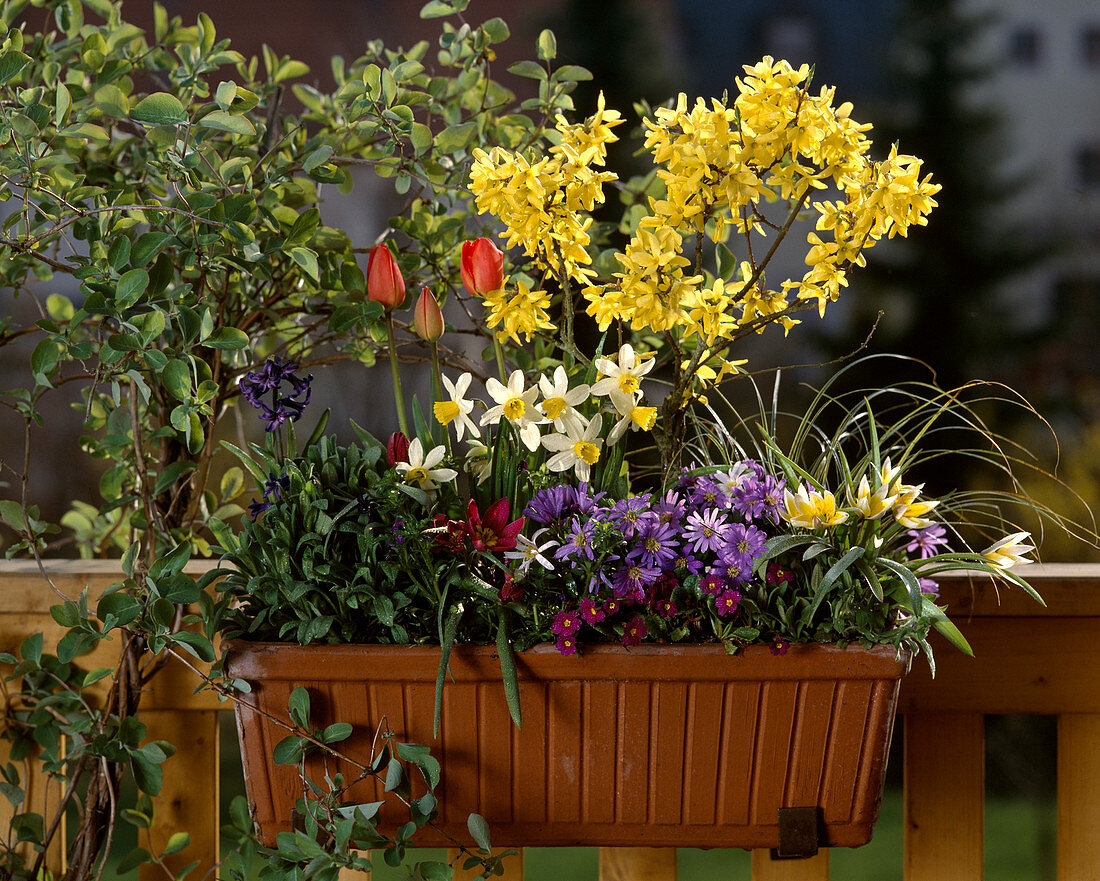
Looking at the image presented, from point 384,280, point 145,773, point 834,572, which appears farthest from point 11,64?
point 834,572

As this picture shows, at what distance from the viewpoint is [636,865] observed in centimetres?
102

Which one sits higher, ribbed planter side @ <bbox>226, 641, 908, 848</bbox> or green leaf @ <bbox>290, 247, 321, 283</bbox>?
green leaf @ <bbox>290, 247, 321, 283</bbox>

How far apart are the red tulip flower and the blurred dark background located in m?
1.82

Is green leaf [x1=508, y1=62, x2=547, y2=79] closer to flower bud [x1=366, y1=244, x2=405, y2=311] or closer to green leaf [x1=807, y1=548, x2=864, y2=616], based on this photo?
flower bud [x1=366, y1=244, x2=405, y2=311]

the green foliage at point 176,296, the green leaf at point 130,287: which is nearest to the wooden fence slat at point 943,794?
the green foliage at point 176,296

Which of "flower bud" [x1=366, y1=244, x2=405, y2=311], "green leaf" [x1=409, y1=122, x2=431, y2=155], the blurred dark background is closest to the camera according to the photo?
"flower bud" [x1=366, y1=244, x2=405, y2=311]

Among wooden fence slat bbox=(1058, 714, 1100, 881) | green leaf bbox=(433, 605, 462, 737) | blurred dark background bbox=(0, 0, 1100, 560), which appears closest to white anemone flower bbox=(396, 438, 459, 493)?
green leaf bbox=(433, 605, 462, 737)

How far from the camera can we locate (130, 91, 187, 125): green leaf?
2.33 feet

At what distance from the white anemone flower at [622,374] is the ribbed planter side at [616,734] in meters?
0.22

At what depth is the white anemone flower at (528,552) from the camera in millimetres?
692

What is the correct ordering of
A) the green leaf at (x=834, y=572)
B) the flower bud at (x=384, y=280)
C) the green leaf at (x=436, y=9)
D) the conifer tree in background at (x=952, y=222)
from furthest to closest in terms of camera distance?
the conifer tree in background at (x=952, y=222) < the green leaf at (x=436, y=9) < the flower bud at (x=384, y=280) < the green leaf at (x=834, y=572)

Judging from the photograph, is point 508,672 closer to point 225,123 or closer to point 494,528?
point 494,528

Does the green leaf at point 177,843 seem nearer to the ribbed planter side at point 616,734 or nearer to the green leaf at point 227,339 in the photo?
the ribbed planter side at point 616,734

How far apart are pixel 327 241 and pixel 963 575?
0.84 meters
